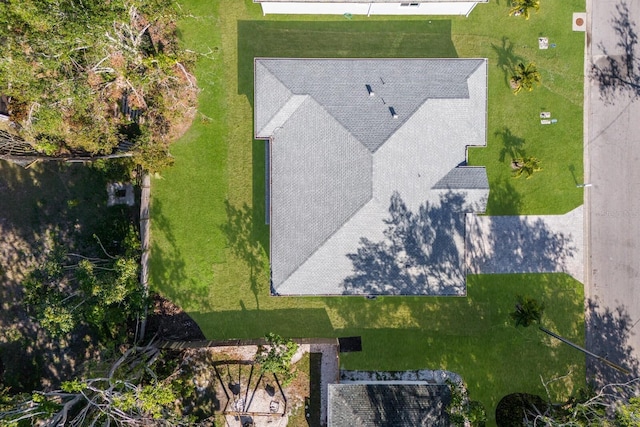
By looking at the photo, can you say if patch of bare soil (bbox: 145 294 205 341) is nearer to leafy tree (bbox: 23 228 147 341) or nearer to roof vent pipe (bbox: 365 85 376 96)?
leafy tree (bbox: 23 228 147 341)

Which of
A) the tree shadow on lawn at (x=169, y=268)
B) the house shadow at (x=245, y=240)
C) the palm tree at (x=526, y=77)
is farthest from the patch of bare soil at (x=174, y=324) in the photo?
the palm tree at (x=526, y=77)

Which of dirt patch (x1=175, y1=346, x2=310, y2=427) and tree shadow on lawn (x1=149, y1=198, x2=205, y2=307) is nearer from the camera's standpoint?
dirt patch (x1=175, y1=346, x2=310, y2=427)

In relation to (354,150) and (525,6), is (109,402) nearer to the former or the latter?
(354,150)

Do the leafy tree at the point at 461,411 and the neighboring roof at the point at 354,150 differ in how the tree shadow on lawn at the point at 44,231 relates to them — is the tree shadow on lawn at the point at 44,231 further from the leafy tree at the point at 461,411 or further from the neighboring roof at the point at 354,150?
the leafy tree at the point at 461,411

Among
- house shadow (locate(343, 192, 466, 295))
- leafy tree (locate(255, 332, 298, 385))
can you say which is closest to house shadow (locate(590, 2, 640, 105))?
house shadow (locate(343, 192, 466, 295))

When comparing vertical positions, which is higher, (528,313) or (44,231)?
(44,231)

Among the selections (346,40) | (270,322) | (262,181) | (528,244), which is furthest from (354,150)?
(528,244)
